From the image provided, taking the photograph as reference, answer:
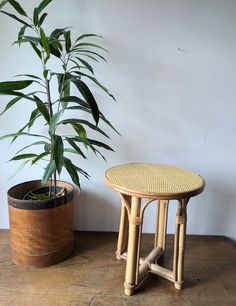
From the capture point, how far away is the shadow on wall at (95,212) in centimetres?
162

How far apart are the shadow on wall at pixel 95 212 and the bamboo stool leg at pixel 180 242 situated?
1.78 ft

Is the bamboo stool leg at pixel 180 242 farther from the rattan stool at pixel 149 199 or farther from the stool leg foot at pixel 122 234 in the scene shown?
the stool leg foot at pixel 122 234

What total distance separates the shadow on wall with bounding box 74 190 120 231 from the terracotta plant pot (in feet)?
0.84

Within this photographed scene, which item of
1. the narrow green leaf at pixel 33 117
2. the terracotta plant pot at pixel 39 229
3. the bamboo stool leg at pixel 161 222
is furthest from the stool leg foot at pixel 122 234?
the narrow green leaf at pixel 33 117

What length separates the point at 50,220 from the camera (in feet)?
4.12

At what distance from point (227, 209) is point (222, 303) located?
2.11 feet

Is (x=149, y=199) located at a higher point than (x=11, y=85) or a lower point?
lower

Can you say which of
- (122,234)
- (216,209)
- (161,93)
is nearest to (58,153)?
(122,234)

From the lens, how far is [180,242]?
1.16 metres

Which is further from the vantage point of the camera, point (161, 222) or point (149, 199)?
point (161, 222)

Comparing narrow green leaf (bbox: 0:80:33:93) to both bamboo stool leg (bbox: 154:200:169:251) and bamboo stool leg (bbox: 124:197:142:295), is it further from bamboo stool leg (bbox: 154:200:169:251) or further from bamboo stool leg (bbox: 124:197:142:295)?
bamboo stool leg (bbox: 154:200:169:251)

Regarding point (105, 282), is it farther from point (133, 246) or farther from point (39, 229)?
point (39, 229)

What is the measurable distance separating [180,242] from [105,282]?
411mm

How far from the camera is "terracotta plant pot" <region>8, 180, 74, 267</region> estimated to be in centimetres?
122
